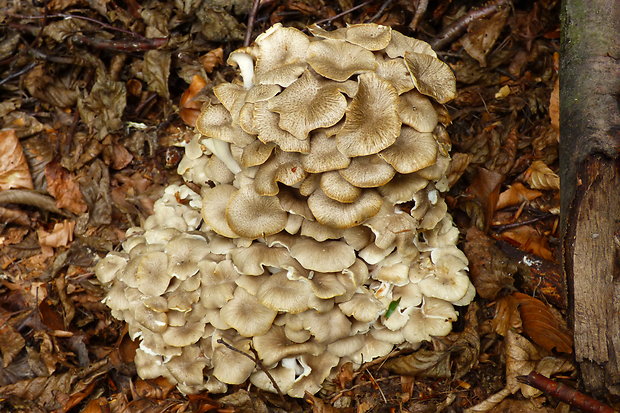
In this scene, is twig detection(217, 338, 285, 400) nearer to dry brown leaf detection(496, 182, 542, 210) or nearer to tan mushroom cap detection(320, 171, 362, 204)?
tan mushroom cap detection(320, 171, 362, 204)

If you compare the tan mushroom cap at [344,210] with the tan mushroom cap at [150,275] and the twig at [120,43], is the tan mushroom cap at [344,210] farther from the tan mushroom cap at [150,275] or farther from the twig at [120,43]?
the twig at [120,43]

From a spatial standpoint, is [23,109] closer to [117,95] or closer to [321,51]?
[117,95]

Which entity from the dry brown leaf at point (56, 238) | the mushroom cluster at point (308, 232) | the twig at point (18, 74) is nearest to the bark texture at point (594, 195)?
the mushroom cluster at point (308, 232)

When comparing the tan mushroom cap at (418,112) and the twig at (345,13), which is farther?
the twig at (345,13)

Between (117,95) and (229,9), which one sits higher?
(229,9)

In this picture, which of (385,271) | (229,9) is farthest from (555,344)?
(229,9)

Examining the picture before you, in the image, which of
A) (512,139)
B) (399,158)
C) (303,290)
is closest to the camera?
(399,158)
